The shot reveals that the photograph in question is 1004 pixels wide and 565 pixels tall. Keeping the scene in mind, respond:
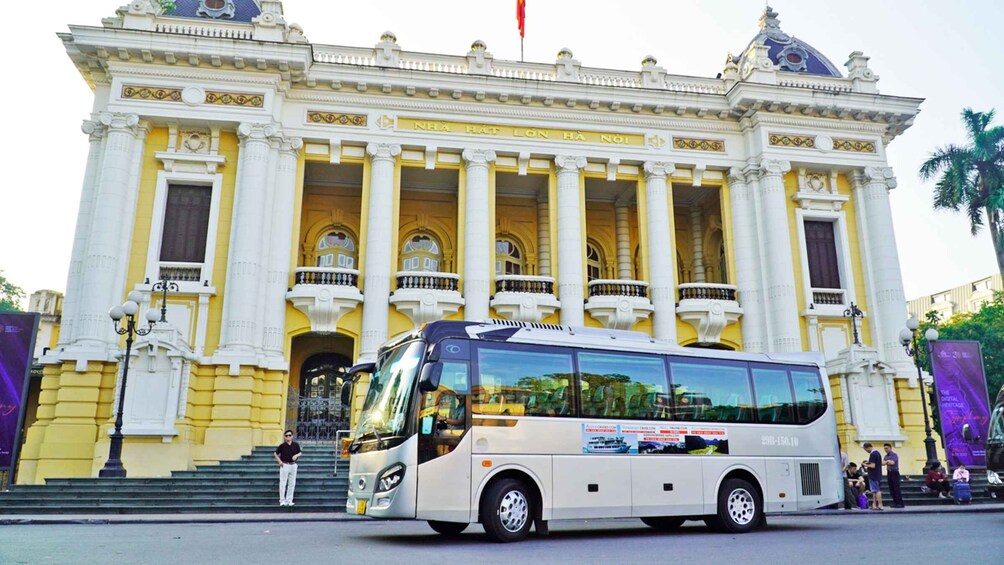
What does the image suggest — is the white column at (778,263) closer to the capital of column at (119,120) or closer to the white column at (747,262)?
the white column at (747,262)

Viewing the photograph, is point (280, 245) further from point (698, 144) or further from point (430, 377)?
point (698, 144)

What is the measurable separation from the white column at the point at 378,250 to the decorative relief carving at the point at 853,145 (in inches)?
611

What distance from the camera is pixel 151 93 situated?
22.2 metres

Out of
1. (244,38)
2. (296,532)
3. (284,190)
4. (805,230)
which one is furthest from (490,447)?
(805,230)

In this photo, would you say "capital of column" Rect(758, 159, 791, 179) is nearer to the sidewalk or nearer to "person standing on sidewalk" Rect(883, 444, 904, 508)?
"person standing on sidewalk" Rect(883, 444, 904, 508)

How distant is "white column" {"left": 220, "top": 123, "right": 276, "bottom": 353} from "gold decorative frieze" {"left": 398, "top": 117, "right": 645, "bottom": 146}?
4.69 meters

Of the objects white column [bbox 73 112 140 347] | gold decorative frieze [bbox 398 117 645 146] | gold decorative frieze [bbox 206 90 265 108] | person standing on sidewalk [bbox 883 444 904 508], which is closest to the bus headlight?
person standing on sidewalk [bbox 883 444 904 508]

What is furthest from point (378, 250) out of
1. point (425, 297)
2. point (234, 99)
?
point (234, 99)

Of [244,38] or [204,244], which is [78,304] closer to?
[204,244]

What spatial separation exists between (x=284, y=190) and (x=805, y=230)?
17.9 metres

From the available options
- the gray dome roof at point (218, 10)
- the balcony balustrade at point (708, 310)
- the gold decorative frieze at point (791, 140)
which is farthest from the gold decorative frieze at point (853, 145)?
the gray dome roof at point (218, 10)

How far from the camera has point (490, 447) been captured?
10.1m

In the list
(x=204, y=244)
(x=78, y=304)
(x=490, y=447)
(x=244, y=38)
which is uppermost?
(x=244, y=38)

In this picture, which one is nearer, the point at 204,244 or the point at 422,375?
the point at 422,375
